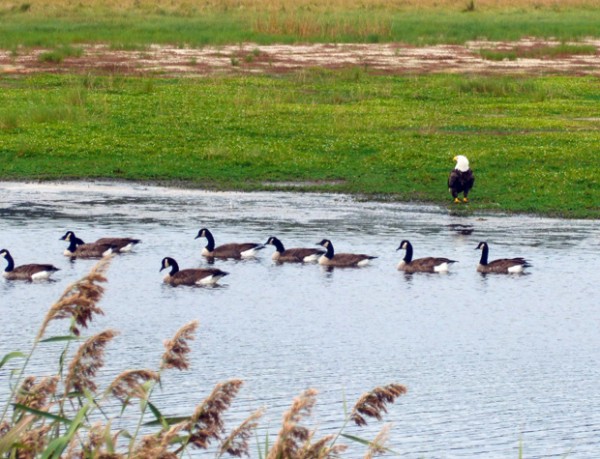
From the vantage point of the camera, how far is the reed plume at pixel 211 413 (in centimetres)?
643

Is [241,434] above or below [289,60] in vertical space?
above

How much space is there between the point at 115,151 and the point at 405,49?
114 ft

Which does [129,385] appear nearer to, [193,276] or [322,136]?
[193,276]

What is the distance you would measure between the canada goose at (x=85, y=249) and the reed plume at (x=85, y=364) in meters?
15.6

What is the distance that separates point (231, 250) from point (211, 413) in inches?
637

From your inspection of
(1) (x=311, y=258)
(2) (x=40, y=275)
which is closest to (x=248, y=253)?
(1) (x=311, y=258)

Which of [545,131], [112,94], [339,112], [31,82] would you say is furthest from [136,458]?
[31,82]

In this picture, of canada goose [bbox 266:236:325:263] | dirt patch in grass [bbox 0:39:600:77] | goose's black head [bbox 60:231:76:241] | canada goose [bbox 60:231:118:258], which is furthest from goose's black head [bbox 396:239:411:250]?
dirt patch in grass [bbox 0:39:600:77]

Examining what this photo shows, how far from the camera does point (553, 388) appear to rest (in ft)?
49.6

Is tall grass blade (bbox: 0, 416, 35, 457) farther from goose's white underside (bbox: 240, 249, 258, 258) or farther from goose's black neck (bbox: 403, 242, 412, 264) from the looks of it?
goose's white underside (bbox: 240, 249, 258, 258)

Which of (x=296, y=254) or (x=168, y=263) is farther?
(x=296, y=254)

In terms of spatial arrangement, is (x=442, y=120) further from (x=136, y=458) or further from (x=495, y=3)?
(x=495, y=3)

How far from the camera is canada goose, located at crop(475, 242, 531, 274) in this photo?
21.4m

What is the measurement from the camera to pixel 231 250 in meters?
22.8
